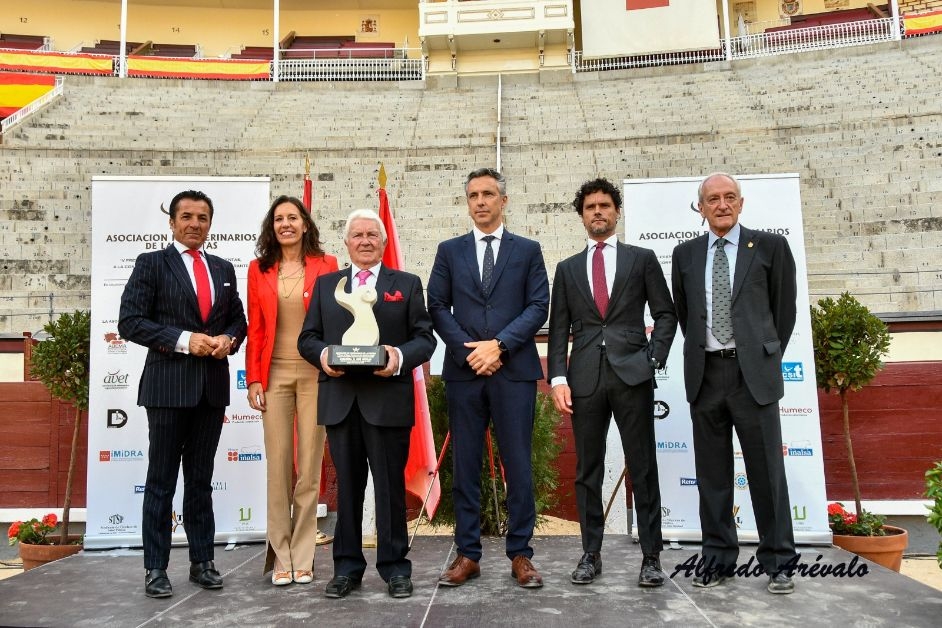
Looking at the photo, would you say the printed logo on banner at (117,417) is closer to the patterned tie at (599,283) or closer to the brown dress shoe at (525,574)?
the brown dress shoe at (525,574)

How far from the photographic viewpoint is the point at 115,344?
16.2ft

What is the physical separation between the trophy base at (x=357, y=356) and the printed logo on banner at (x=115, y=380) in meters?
2.48

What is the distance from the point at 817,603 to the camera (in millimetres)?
3113

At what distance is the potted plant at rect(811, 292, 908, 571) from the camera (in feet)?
15.8

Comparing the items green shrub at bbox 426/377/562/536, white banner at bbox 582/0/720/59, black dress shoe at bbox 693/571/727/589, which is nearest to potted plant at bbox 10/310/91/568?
green shrub at bbox 426/377/562/536

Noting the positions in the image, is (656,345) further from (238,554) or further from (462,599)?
(238,554)

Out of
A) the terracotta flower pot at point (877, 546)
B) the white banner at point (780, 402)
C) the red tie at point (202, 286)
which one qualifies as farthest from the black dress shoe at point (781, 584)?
the red tie at point (202, 286)

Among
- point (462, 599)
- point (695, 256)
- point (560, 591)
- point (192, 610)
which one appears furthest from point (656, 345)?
point (192, 610)

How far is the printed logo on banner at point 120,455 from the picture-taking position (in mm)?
4867

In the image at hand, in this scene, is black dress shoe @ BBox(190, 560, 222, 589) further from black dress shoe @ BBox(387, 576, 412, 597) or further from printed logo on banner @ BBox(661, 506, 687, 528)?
printed logo on banner @ BBox(661, 506, 687, 528)

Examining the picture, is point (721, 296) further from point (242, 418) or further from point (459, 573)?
point (242, 418)

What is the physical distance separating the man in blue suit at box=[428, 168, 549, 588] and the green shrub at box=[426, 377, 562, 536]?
5.12 feet

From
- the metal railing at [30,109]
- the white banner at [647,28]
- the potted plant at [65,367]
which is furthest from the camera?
the white banner at [647,28]

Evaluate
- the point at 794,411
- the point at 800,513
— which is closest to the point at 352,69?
the point at 794,411
